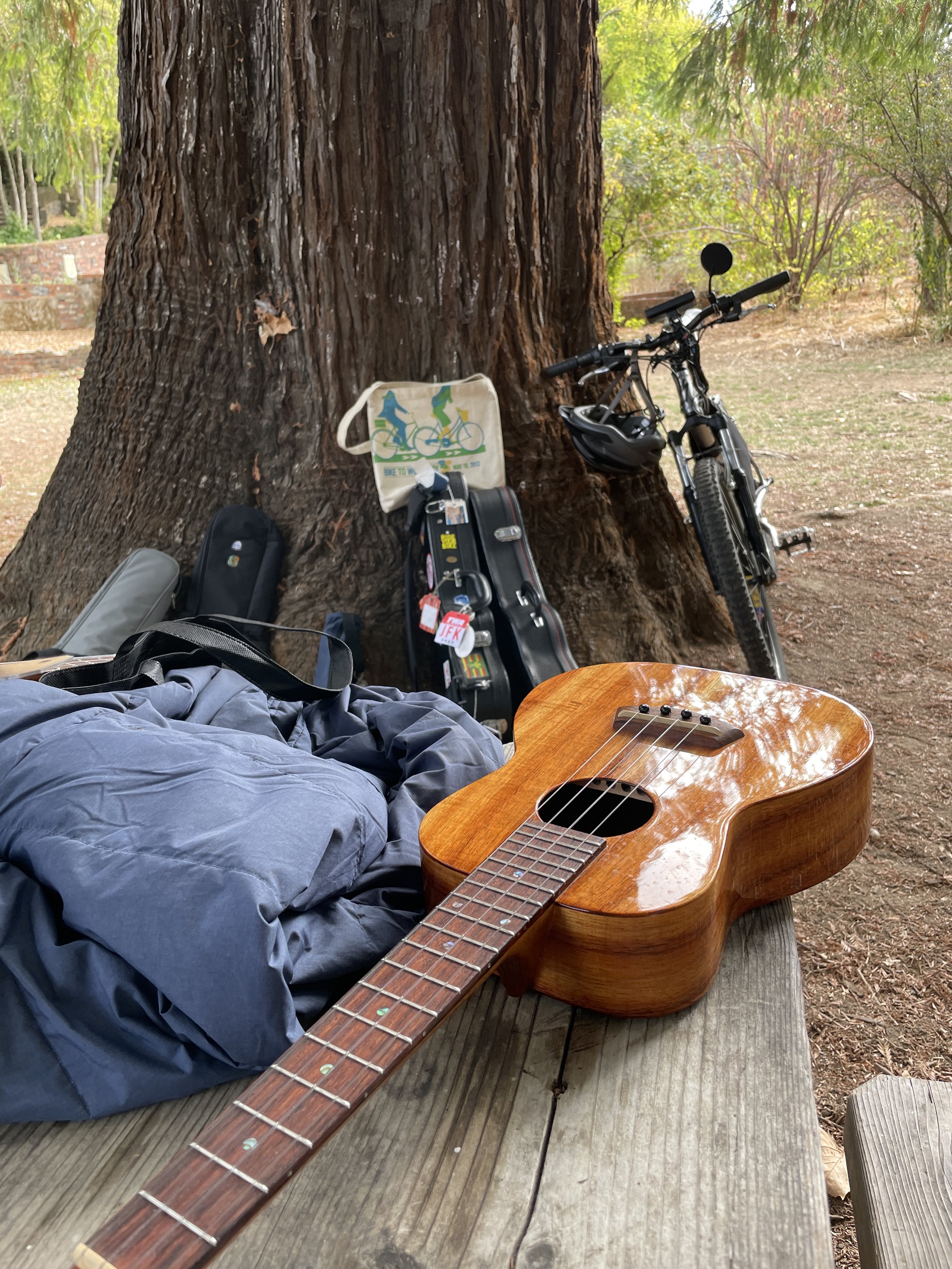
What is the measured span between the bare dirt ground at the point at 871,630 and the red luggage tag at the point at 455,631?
0.97 metres

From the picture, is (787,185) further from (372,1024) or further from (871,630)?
(372,1024)

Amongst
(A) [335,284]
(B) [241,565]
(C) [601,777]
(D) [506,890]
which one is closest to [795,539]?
(A) [335,284]

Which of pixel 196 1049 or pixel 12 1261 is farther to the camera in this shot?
pixel 196 1049

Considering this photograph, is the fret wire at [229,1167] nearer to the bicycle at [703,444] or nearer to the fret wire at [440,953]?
the fret wire at [440,953]

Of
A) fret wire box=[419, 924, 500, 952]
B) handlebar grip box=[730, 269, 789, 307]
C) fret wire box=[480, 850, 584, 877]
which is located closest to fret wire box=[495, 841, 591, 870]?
fret wire box=[480, 850, 584, 877]

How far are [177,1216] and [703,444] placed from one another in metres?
2.66

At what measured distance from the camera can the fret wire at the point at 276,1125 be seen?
0.73 m

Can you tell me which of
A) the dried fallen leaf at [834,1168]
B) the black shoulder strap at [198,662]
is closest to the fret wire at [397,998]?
the black shoulder strap at [198,662]

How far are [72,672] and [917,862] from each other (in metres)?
1.98

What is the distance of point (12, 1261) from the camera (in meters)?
0.80

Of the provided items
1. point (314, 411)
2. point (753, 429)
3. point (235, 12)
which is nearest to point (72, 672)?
point (314, 411)

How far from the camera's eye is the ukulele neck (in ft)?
2.15

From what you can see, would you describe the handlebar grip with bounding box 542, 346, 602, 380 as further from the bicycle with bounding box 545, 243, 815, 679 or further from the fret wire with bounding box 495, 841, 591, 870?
the fret wire with bounding box 495, 841, 591, 870

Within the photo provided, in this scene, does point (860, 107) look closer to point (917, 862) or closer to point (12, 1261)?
point (917, 862)
